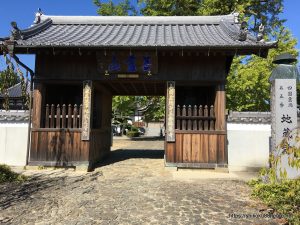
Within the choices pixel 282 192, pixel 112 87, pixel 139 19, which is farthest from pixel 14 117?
pixel 282 192

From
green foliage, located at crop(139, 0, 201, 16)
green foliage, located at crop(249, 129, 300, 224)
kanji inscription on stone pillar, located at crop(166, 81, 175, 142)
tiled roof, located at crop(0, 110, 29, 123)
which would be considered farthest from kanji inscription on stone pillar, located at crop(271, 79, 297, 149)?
green foliage, located at crop(139, 0, 201, 16)

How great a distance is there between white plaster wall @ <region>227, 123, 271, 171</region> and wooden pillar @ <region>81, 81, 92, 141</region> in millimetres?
5767

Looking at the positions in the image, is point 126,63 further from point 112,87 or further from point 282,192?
point 282,192

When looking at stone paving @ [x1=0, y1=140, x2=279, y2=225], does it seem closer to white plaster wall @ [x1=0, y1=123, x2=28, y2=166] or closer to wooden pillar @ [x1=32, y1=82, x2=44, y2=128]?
white plaster wall @ [x1=0, y1=123, x2=28, y2=166]

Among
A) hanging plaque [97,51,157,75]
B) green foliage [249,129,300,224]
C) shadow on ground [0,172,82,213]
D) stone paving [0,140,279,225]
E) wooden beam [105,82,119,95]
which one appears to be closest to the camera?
green foliage [249,129,300,224]

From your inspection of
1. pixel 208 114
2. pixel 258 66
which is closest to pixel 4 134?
pixel 208 114

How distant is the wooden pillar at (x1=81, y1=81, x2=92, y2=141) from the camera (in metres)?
10.6

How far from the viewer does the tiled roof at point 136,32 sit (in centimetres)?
1014

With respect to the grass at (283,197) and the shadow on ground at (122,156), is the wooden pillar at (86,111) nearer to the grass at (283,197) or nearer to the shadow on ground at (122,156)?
the shadow on ground at (122,156)

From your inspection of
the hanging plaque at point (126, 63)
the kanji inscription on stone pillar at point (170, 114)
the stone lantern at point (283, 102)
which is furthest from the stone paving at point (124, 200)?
the hanging plaque at point (126, 63)

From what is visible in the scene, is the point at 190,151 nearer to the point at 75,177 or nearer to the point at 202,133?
the point at 202,133

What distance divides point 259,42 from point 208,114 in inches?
142

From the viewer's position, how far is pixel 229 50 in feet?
32.9

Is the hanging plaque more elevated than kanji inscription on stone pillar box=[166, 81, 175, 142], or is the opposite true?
the hanging plaque
